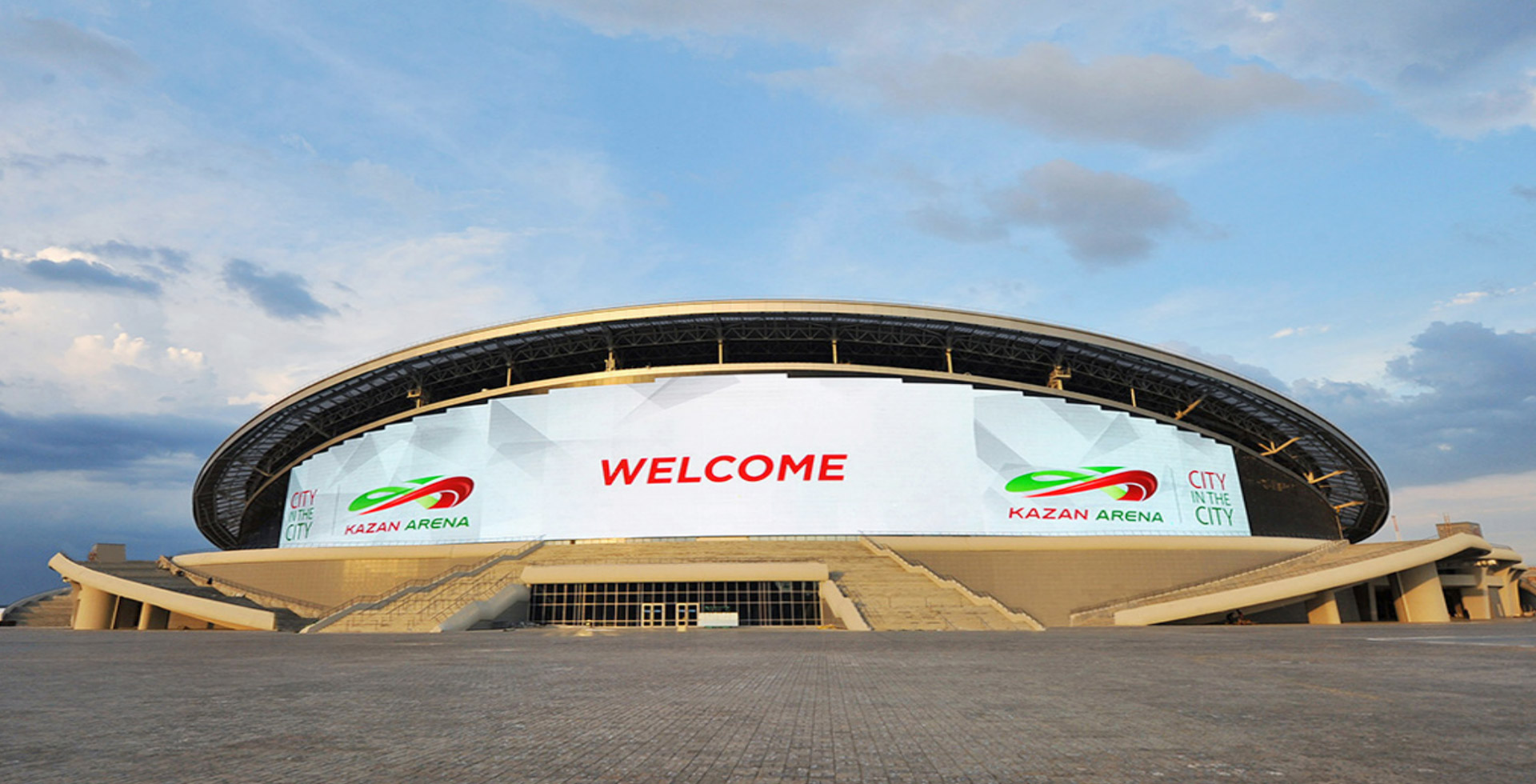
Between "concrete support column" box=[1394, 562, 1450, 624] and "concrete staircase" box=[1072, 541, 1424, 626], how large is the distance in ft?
4.94

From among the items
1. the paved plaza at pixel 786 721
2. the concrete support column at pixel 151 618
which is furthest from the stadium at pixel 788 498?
the paved plaza at pixel 786 721

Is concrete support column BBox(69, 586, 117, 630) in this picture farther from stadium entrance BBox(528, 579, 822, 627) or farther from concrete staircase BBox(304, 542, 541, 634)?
stadium entrance BBox(528, 579, 822, 627)

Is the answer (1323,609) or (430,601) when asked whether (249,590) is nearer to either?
(430,601)

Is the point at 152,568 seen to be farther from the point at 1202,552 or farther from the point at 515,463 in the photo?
the point at 1202,552

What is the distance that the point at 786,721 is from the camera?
6.75 metres

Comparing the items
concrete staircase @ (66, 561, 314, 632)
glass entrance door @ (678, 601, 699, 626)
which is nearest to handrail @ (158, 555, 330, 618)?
concrete staircase @ (66, 561, 314, 632)

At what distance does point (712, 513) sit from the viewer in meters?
44.1

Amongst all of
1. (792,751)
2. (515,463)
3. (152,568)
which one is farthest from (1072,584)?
(152,568)

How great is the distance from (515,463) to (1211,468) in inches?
1713

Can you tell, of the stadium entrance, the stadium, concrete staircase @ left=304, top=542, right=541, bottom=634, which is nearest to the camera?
concrete staircase @ left=304, top=542, right=541, bottom=634

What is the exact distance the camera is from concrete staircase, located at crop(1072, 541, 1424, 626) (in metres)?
39.5

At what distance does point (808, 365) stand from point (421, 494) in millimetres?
25318

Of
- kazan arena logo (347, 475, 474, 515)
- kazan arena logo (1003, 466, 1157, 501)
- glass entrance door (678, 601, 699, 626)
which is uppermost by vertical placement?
kazan arena logo (347, 475, 474, 515)

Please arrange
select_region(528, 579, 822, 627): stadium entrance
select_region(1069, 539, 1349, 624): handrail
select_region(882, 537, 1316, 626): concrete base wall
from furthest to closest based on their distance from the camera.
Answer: select_region(882, 537, 1316, 626): concrete base wall → select_region(1069, 539, 1349, 624): handrail → select_region(528, 579, 822, 627): stadium entrance
